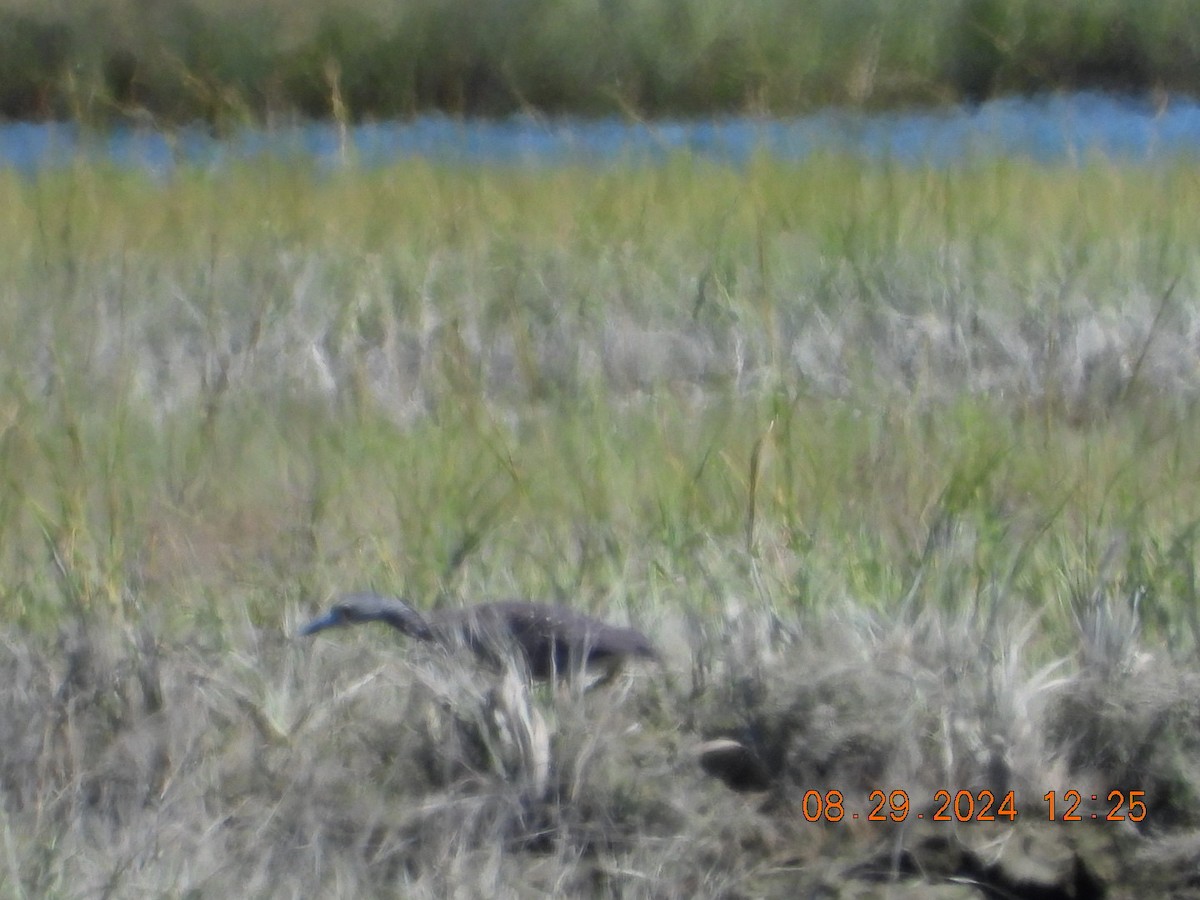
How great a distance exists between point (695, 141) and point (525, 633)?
370cm

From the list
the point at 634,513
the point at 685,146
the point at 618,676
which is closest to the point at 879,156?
the point at 685,146

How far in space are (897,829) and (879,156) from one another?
3513 millimetres

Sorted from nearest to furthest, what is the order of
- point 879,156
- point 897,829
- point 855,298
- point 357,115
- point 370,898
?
point 370,898 < point 897,829 < point 855,298 < point 879,156 < point 357,115

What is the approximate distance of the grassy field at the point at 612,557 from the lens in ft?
6.53

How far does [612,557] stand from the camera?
2.61 meters

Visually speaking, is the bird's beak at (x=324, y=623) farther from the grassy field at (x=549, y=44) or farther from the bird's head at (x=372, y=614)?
the grassy field at (x=549, y=44)

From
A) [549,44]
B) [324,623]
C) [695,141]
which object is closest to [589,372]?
[695,141]

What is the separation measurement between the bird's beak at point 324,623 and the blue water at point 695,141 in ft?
9.38

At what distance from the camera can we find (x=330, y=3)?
11.9 m

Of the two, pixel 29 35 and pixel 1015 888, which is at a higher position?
pixel 29 35

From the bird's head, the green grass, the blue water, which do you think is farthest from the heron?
the blue water

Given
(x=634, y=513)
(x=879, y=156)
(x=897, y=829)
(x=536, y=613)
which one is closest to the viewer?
(x=897, y=829)

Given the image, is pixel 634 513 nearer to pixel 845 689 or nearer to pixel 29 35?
pixel 845 689
